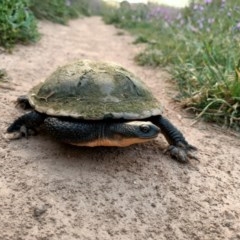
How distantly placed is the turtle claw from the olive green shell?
0.27 metres

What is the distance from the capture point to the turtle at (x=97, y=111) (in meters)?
2.29

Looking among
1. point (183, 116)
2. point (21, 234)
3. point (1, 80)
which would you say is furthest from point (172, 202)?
point (1, 80)

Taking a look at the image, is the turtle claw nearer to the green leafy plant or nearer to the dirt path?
the dirt path

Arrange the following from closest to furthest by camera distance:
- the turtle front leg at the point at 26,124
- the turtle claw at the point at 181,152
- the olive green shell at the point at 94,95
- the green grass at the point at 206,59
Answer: the olive green shell at the point at 94,95 < the turtle claw at the point at 181,152 < the turtle front leg at the point at 26,124 < the green grass at the point at 206,59

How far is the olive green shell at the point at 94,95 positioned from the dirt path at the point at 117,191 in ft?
0.95

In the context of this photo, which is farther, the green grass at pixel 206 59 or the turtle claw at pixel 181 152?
the green grass at pixel 206 59

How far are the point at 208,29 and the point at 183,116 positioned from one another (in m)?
2.33

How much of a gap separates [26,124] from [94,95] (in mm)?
588

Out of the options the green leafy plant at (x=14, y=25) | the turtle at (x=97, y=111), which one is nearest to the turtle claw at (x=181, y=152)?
the turtle at (x=97, y=111)

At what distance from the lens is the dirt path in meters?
1.89

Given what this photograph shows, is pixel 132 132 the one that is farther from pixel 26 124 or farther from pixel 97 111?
pixel 26 124

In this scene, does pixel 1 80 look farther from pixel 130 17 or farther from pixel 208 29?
pixel 130 17

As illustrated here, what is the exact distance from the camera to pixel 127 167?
2.41 meters

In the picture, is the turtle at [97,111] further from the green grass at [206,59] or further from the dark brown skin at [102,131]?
the green grass at [206,59]
